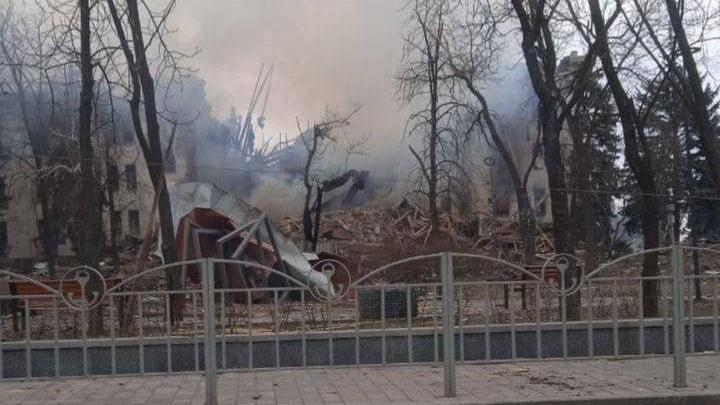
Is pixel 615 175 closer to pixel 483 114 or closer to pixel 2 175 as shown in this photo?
pixel 483 114

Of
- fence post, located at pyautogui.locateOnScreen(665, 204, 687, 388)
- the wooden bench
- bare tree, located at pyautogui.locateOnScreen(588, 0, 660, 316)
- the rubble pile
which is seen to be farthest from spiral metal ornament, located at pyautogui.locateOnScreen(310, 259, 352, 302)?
the rubble pile

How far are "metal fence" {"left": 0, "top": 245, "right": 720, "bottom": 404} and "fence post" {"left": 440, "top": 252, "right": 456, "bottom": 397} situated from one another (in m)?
0.01

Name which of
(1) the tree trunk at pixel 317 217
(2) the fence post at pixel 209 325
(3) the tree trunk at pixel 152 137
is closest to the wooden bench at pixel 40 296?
(2) the fence post at pixel 209 325

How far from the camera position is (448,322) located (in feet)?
23.0

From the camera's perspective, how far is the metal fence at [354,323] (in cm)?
765

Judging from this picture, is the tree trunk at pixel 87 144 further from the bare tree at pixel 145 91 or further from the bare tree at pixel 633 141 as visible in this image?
the bare tree at pixel 633 141

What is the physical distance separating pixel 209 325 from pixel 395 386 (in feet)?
7.04

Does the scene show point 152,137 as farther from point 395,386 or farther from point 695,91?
point 695,91

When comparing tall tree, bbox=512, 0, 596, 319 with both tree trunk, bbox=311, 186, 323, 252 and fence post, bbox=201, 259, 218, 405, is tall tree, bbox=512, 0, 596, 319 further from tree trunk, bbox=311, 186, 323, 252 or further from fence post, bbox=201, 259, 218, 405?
tree trunk, bbox=311, 186, 323, 252

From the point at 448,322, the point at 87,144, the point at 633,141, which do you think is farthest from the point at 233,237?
the point at 448,322

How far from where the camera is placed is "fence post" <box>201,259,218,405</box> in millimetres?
6621

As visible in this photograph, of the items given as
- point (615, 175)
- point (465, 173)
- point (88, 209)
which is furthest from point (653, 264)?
point (615, 175)

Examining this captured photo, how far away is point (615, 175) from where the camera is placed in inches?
1372

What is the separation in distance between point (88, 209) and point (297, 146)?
17938 millimetres
